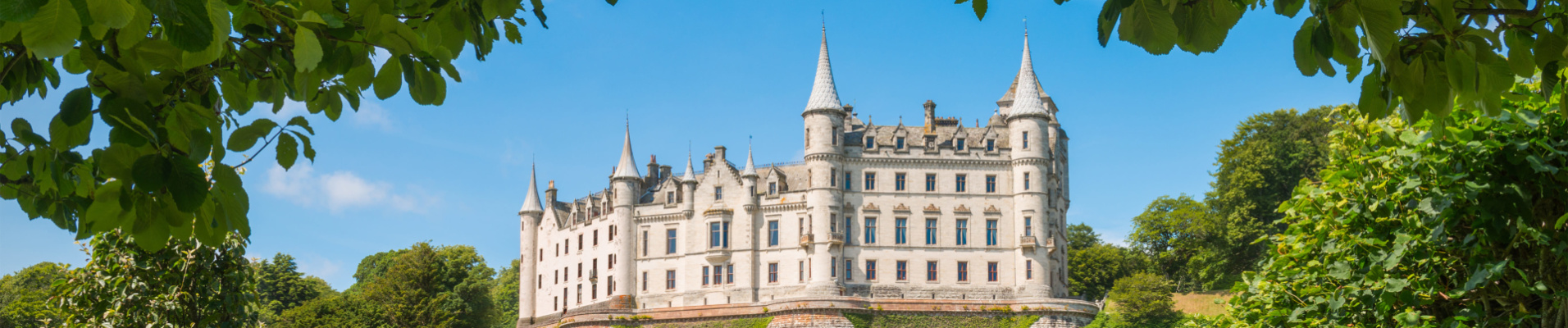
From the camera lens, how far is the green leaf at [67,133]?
5.21m

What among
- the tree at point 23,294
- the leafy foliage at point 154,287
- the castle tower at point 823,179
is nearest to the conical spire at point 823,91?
the castle tower at point 823,179

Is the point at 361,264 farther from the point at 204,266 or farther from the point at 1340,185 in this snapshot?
the point at 1340,185

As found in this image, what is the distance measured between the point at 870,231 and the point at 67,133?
2560 inches

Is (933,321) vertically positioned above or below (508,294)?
below

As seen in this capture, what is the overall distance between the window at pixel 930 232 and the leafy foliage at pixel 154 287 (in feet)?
178

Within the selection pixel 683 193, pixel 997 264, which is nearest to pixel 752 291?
pixel 683 193

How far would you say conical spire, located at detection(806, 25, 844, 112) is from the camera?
230 feet

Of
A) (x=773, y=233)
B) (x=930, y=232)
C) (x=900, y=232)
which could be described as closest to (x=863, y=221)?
(x=900, y=232)

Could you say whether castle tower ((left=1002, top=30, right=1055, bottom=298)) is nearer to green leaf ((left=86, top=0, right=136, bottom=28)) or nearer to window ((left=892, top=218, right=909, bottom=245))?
window ((left=892, top=218, right=909, bottom=245))

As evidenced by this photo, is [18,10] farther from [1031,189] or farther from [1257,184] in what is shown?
[1257,184]

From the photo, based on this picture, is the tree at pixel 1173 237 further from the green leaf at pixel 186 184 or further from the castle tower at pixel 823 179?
the green leaf at pixel 186 184

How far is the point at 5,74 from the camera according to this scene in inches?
207

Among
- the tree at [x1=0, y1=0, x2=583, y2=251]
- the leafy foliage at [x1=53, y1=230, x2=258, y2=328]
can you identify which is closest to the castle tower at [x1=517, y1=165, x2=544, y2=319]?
the leafy foliage at [x1=53, y1=230, x2=258, y2=328]

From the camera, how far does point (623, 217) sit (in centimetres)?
7475
